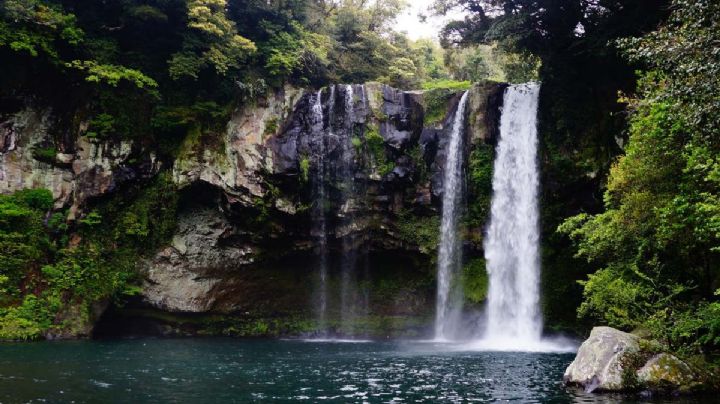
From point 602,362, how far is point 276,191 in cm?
1490

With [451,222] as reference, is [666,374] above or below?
below

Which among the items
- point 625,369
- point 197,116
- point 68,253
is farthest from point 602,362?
point 68,253

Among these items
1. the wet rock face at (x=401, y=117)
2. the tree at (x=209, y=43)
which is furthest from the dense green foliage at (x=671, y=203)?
the tree at (x=209, y=43)

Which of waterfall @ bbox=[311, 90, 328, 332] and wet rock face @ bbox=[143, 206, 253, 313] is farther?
waterfall @ bbox=[311, 90, 328, 332]

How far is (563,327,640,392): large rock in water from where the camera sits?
10852 mm

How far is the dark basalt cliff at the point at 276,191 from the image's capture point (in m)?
22.7

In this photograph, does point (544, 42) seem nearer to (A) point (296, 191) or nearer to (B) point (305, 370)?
(A) point (296, 191)

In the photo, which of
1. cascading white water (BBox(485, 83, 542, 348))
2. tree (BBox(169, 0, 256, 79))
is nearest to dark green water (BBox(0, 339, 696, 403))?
cascading white water (BBox(485, 83, 542, 348))

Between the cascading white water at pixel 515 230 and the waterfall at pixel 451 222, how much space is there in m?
1.47

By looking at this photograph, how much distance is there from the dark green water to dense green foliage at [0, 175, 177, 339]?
84.0 inches

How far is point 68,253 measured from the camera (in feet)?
71.3

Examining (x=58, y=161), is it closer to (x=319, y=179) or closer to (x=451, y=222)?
(x=319, y=179)

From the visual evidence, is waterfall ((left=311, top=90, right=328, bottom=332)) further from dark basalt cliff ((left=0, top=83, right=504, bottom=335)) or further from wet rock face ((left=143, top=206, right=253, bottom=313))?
wet rock face ((left=143, top=206, right=253, bottom=313))

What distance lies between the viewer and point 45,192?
21.6 meters
